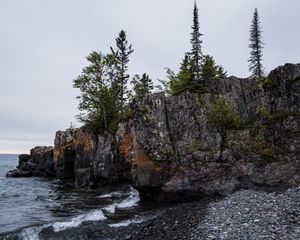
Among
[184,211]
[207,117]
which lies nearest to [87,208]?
[184,211]

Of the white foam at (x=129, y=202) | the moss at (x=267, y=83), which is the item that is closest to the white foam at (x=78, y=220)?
the white foam at (x=129, y=202)

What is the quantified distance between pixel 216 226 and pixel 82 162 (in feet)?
101

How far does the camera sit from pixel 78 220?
65.5 feet

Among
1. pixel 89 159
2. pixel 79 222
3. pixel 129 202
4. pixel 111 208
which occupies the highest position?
pixel 89 159

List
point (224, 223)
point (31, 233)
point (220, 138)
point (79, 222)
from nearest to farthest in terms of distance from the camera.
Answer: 1. point (224, 223)
2. point (31, 233)
3. point (79, 222)
4. point (220, 138)

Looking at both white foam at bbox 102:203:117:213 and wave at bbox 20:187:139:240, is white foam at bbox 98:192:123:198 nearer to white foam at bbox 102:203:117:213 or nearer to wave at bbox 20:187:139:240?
wave at bbox 20:187:139:240

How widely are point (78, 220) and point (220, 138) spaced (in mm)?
12027

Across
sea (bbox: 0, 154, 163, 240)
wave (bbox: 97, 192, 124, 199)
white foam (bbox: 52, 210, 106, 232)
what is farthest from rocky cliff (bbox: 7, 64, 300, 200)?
wave (bbox: 97, 192, 124, 199)

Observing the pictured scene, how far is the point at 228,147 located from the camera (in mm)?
23203

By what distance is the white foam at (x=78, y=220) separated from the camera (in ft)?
60.8

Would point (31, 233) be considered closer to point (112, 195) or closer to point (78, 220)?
point (78, 220)

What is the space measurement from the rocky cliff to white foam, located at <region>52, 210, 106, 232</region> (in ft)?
15.2

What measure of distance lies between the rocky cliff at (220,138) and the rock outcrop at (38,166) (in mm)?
45008

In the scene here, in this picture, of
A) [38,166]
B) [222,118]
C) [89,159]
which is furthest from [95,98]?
[38,166]
